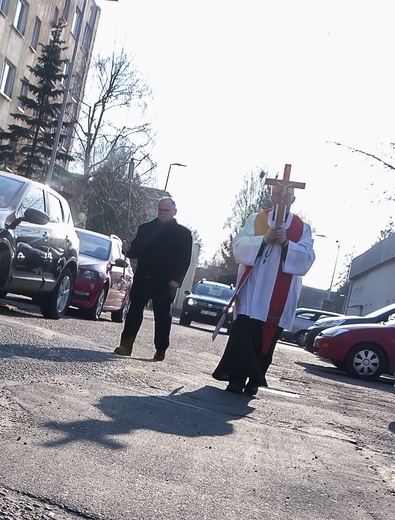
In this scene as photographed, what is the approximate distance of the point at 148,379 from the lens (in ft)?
25.5

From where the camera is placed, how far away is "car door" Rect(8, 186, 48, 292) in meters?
11.0

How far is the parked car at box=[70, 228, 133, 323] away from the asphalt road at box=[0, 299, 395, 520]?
6.26 m

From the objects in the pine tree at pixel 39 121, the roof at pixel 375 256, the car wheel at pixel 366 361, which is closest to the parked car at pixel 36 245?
the car wheel at pixel 366 361

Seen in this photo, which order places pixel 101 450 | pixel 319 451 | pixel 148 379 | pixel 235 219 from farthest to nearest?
pixel 235 219, pixel 148 379, pixel 319 451, pixel 101 450

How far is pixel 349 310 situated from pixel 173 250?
59.5 metres

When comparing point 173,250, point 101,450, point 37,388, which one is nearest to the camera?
point 101,450

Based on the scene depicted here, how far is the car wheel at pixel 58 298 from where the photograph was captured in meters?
12.8

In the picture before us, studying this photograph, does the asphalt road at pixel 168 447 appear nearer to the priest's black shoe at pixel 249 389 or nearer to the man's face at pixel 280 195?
the priest's black shoe at pixel 249 389

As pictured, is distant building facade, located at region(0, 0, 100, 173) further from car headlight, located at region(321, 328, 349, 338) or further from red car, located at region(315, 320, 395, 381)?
red car, located at region(315, 320, 395, 381)

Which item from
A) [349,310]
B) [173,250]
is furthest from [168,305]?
[349,310]

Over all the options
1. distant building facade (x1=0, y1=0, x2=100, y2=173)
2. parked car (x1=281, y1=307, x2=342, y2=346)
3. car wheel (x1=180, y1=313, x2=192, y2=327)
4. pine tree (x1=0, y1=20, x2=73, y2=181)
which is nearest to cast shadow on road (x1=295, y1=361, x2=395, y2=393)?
car wheel (x1=180, y1=313, x2=192, y2=327)

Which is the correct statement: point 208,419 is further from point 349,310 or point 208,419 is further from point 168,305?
point 349,310

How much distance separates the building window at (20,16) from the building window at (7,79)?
5.80 ft

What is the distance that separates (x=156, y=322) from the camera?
10367 millimetres
